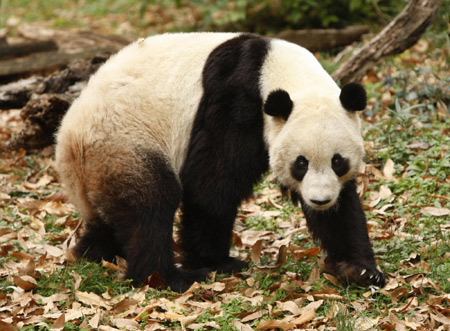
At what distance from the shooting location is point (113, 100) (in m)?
5.42

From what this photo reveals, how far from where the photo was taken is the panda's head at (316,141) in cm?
470

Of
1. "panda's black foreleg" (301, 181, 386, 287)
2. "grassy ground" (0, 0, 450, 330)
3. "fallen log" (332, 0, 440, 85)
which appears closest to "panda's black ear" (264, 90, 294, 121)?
"panda's black foreleg" (301, 181, 386, 287)

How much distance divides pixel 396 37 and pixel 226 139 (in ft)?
12.2

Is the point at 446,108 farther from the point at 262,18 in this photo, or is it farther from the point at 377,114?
the point at 262,18

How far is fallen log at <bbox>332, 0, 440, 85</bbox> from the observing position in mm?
7859

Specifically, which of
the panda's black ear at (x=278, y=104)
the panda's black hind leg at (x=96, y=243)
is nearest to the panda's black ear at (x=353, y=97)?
the panda's black ear at (x=278, y=104)

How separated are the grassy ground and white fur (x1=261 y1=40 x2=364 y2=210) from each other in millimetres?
837

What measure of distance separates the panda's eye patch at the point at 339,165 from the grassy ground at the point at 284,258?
0.92 m

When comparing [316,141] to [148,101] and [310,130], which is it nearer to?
[310,130]

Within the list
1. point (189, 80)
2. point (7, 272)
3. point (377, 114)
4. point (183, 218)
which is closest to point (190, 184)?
point (183, 218)

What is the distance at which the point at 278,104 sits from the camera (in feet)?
15.7

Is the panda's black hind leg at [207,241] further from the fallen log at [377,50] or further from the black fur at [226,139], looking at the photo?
the fallen log at [377,50]

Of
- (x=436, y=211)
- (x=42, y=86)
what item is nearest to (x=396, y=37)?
(x=436, y=211)

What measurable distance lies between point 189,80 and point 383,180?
2.62 m
